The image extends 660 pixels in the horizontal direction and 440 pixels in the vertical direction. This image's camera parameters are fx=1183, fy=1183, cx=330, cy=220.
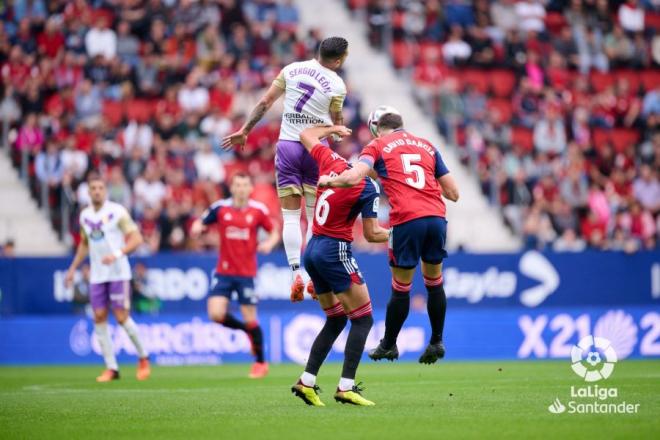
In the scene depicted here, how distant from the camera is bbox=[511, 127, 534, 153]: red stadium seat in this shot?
2808 cm

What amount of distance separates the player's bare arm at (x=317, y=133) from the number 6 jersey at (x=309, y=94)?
0.50 m

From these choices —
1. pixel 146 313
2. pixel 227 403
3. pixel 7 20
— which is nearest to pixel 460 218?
pixel 146 313

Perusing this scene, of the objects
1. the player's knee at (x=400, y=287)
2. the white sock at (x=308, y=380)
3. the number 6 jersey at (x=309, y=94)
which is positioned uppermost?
the number 6 jersey at (x=309, y=94)

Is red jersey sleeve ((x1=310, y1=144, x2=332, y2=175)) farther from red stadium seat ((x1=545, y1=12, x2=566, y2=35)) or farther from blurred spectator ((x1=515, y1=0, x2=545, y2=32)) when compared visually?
red stadium seat ((x1=545, y1=12, x2=566, y2=35))

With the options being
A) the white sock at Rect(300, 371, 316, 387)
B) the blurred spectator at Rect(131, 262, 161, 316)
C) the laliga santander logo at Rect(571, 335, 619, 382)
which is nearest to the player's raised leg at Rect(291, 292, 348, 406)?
the white sock at Rect(300, 371, 316, 387)

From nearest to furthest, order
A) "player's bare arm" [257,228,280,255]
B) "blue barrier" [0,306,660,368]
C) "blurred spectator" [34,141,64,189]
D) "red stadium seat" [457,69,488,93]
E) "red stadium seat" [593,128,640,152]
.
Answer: "player's bare arm" [257,228,280,255]
"blue barrier" [0,306,660,368]
"blurred spectator" [34,141,64,189]
"red stadium seat" [593,128,640,152]
"red stadium seat" [457,69,488,93]

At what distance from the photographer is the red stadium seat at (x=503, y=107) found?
2897 centimetres

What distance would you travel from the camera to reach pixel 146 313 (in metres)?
23.5

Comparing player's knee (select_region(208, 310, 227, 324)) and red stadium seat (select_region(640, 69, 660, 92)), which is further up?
red stadium seat (select_region(640, 69, 660, 92))

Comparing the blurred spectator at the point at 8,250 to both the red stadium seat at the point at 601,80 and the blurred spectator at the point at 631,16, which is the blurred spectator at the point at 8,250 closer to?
the red stadium seat at the point at 601,80

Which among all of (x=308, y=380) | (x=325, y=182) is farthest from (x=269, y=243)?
(x=325, y=182)

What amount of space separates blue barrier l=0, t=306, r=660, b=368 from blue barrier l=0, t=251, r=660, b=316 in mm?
970

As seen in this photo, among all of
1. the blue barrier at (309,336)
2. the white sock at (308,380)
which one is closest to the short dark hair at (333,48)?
the white sock at (308,380)

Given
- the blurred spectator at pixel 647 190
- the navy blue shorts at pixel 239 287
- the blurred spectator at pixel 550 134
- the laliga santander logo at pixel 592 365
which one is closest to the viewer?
the laliga santander logo at pixel 592 365
